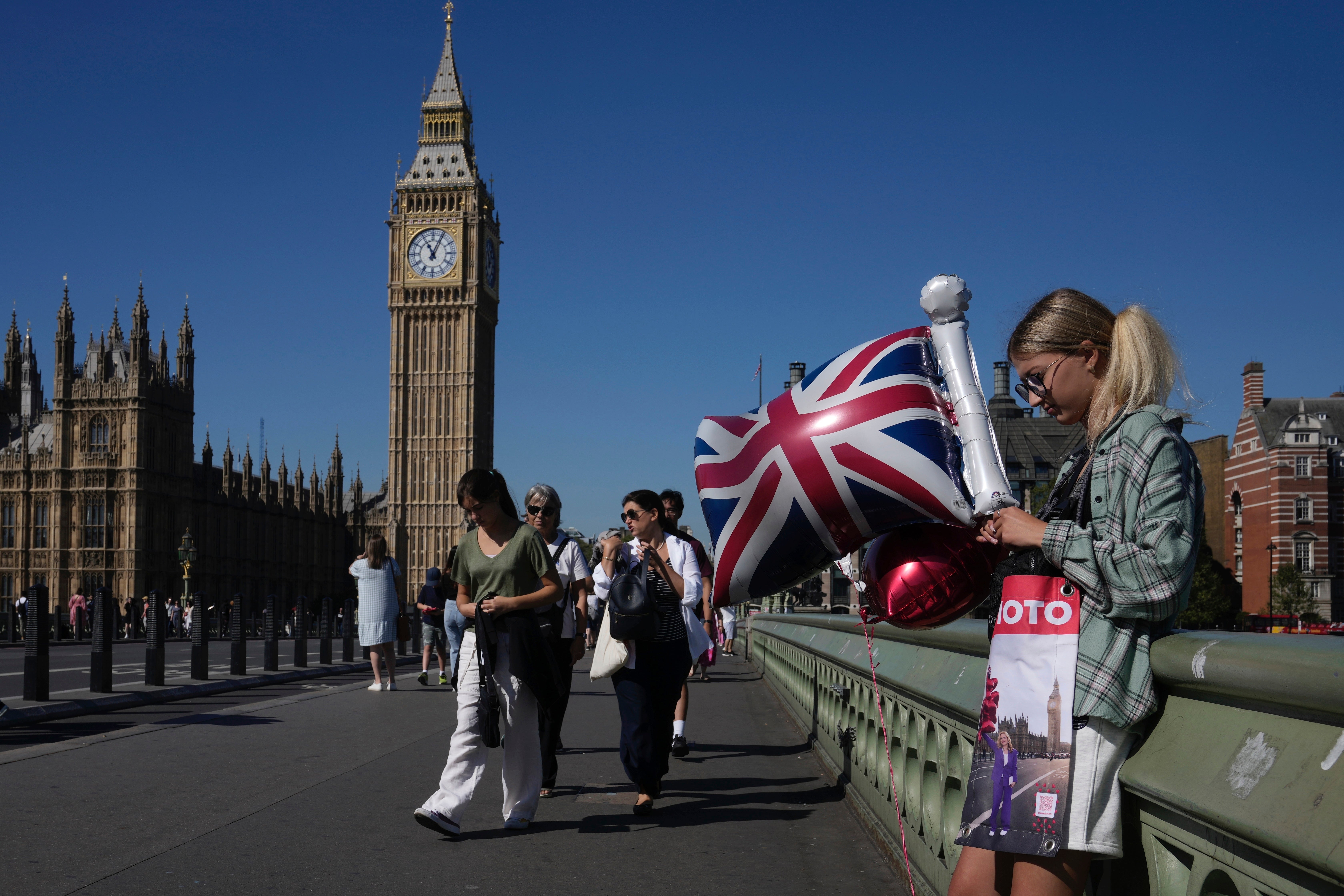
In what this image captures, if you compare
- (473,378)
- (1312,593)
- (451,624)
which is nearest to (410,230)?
(473,378)

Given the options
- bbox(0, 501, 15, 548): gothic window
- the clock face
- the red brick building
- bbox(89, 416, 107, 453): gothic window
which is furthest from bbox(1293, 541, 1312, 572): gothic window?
bbox(0, 501, 15, 548): gothic window

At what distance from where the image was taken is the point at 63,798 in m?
6.81

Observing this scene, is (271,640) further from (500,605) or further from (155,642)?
(500,605)

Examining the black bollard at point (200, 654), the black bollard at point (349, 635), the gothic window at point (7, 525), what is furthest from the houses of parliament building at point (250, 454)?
the black bollard at point (200, 654)

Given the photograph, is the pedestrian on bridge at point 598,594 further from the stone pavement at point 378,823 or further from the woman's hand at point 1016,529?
the woman's hand at point 1016,529

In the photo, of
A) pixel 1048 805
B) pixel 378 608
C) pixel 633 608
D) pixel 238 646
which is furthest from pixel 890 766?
pixel 238 646

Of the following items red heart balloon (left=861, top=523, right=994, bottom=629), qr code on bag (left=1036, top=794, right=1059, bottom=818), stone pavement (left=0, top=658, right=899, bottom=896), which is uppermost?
red heart balloon (left=861, top=523, right=994, bottom=629)

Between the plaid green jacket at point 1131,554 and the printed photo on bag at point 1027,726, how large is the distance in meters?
0.03

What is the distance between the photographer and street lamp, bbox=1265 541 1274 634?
2539 inches

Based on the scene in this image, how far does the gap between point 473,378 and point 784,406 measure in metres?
88.6

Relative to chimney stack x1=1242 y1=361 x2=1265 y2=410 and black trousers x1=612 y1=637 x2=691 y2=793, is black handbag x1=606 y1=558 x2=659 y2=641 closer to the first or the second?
black trousers x1=612 y1=637 x2=691 y2=793

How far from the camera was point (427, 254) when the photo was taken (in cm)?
9031

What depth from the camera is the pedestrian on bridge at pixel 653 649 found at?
680cm

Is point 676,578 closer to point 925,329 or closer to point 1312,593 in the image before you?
point 925,329
